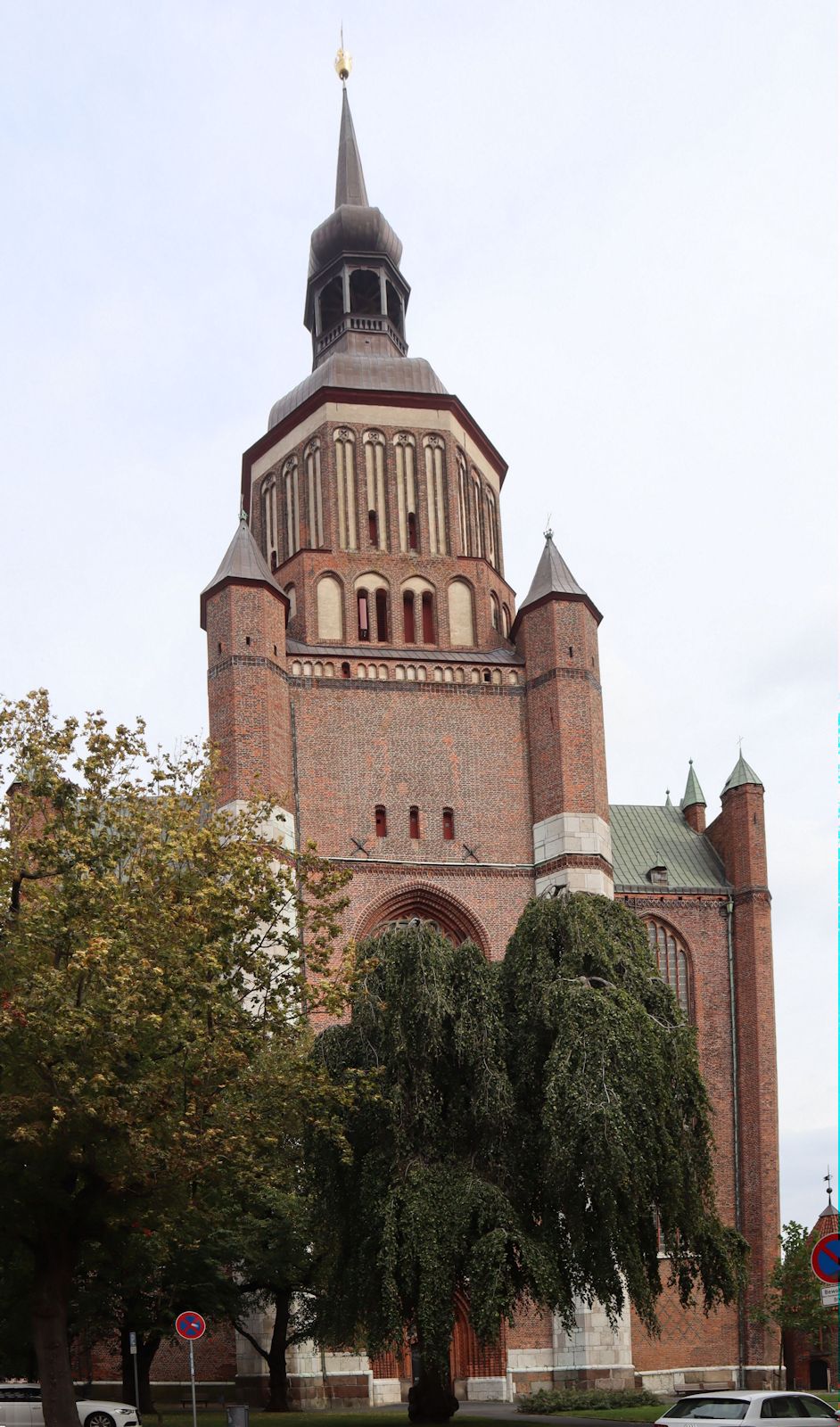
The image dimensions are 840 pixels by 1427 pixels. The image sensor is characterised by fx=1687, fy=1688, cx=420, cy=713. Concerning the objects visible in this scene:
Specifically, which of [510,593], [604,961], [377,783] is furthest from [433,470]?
[604,961]

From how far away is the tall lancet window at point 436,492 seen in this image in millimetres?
46219

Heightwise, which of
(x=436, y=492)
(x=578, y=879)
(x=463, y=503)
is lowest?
(x=578, y=879)

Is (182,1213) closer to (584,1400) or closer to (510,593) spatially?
(584,1400)

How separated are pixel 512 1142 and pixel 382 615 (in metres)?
22.1

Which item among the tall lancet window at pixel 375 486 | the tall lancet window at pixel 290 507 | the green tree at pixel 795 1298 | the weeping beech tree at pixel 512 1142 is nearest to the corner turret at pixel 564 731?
the tall lancet window at pixel 375 486

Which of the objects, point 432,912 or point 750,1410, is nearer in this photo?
point 750,1410

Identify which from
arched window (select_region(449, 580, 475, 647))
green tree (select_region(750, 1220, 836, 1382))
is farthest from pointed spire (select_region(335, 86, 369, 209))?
green tree (select_region(750, 1220, 836, 1382))

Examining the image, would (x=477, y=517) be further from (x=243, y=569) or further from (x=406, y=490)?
(x=243, y=569)

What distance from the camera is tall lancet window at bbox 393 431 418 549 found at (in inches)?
1812

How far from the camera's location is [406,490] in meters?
46.5

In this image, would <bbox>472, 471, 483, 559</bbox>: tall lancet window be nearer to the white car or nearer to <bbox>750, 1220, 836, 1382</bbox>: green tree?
<bbox>750, 1220, 836, 1382</bbox>: green tree

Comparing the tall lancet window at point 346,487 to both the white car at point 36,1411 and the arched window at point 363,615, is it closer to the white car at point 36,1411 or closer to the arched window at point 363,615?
the arched window at point 363,615

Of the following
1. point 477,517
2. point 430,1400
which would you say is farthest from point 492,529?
point 430,1400

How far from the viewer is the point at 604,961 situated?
83.0ft
